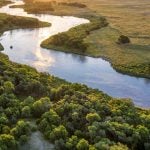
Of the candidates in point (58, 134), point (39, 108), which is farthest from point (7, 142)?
point (39, 108)

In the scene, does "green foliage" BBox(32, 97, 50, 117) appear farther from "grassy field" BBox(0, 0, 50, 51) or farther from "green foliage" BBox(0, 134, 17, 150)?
"grassy field" BBox(0, 0, 50, 51)

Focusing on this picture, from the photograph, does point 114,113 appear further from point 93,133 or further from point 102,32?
point 102,32

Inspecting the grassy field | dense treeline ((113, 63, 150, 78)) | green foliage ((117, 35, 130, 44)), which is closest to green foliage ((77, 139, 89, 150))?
dense treeline ((113, 63, 150, 78))

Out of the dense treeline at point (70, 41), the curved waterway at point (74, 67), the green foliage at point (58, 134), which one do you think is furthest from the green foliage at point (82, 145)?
the dense treeline at point (70, 41)

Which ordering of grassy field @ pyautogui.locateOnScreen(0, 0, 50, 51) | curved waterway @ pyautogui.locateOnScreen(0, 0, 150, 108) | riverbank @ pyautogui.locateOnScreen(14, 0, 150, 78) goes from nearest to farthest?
curved waterway @ pyautogui.locateOnScreen(0, 0, 150, 108) < riverbank @ pyautogui.locateOnScreen(14, 0, 150, 78) < grassy field @ pyautogui.locateOnScreen(0, 0, 50, 51)

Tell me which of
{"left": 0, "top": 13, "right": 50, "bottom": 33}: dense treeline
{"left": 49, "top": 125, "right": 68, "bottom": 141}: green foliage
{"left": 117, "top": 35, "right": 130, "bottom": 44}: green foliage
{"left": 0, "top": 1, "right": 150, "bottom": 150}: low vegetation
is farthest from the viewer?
{"left": 0, "top": 13, "right": 50, "bottom": 33}: dense treeline

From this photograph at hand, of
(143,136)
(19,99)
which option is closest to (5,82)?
(19,99)
